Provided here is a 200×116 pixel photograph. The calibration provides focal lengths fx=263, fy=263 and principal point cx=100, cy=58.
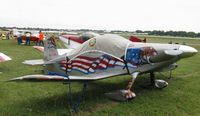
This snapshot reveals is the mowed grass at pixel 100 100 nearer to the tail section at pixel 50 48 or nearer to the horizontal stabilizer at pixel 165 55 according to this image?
the tail section at pixel 50 48

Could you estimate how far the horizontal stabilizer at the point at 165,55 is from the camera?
760 cm

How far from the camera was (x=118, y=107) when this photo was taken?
718 cm

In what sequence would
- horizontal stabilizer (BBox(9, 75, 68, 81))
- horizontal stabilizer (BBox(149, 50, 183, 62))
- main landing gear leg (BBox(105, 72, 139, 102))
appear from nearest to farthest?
horizontal stabilizer (BBox(9, 75, 68, 81)) < main landing gear leg (BBox(105, 72, 139, 102)) < horizontal stabilizer (BBox(149, 50, 183, 62))

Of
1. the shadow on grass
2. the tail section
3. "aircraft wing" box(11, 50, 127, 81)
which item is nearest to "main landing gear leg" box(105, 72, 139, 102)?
the shadow on grass

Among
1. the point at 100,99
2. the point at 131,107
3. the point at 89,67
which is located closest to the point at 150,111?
the point at 131,107

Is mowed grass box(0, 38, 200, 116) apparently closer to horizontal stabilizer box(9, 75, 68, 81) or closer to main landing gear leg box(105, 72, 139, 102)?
main landing gear leg box(105, 72, 139, 102)

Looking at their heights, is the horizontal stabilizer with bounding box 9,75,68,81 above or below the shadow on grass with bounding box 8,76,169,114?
above

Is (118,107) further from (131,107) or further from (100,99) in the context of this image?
(100,99)

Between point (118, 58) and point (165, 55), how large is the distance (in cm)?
141

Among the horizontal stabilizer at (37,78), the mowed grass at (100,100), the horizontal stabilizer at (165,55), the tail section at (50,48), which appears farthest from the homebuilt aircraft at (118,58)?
the horizontal stabilizer at (37,78)

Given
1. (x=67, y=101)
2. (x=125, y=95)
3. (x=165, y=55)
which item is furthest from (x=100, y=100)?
(x=165, y=55)

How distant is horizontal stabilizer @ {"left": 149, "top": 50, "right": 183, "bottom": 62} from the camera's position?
760 centimetres

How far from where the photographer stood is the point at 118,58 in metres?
8.09

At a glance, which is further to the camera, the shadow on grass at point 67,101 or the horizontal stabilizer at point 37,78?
the shadow on grass at point 67,101
